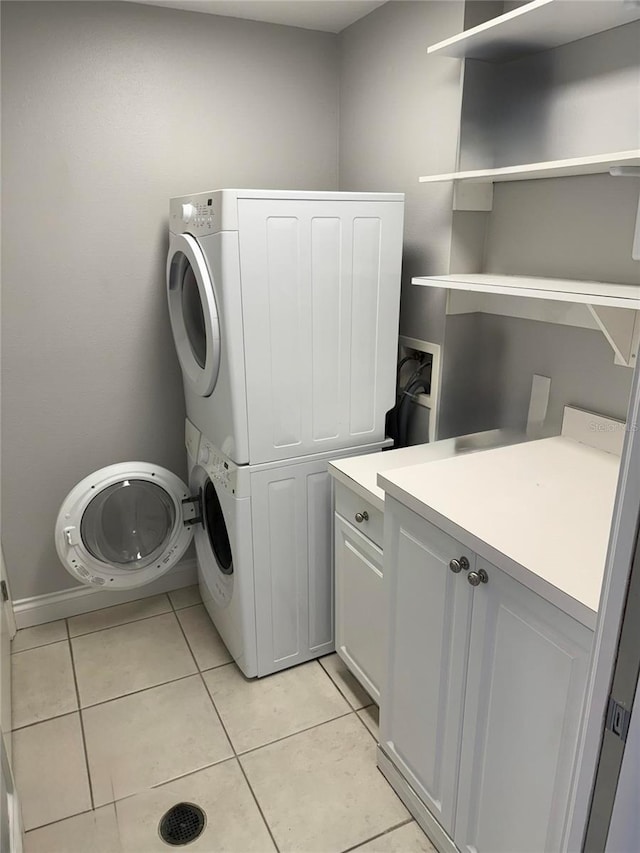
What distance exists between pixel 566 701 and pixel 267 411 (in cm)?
114

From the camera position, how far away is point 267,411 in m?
1.90

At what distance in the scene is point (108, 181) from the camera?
2172mm

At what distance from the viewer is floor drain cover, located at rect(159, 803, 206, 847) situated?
1629 millimetres

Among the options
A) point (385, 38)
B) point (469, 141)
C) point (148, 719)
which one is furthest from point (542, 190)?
point (148, 719)

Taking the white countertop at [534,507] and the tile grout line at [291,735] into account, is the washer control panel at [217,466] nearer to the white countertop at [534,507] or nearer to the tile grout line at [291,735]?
the white countertop at [534,507]

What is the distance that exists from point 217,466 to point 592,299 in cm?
125

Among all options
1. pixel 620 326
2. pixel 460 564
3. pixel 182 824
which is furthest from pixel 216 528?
pixel 620 326

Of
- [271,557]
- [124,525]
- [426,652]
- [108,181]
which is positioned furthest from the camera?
[124,525]

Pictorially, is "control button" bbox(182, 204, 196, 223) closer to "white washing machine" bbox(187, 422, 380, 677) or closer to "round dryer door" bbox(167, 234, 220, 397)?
"round dryer door" bbox(167, 234, 220, 397)

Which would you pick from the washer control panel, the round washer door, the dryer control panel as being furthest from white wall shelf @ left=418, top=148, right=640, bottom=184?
the round washer door

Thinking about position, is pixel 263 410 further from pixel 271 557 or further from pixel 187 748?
pixel 187 748

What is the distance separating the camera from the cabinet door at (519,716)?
109cm

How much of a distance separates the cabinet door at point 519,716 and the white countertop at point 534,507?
0.17ft

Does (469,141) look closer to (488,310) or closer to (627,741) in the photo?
(488,310)
